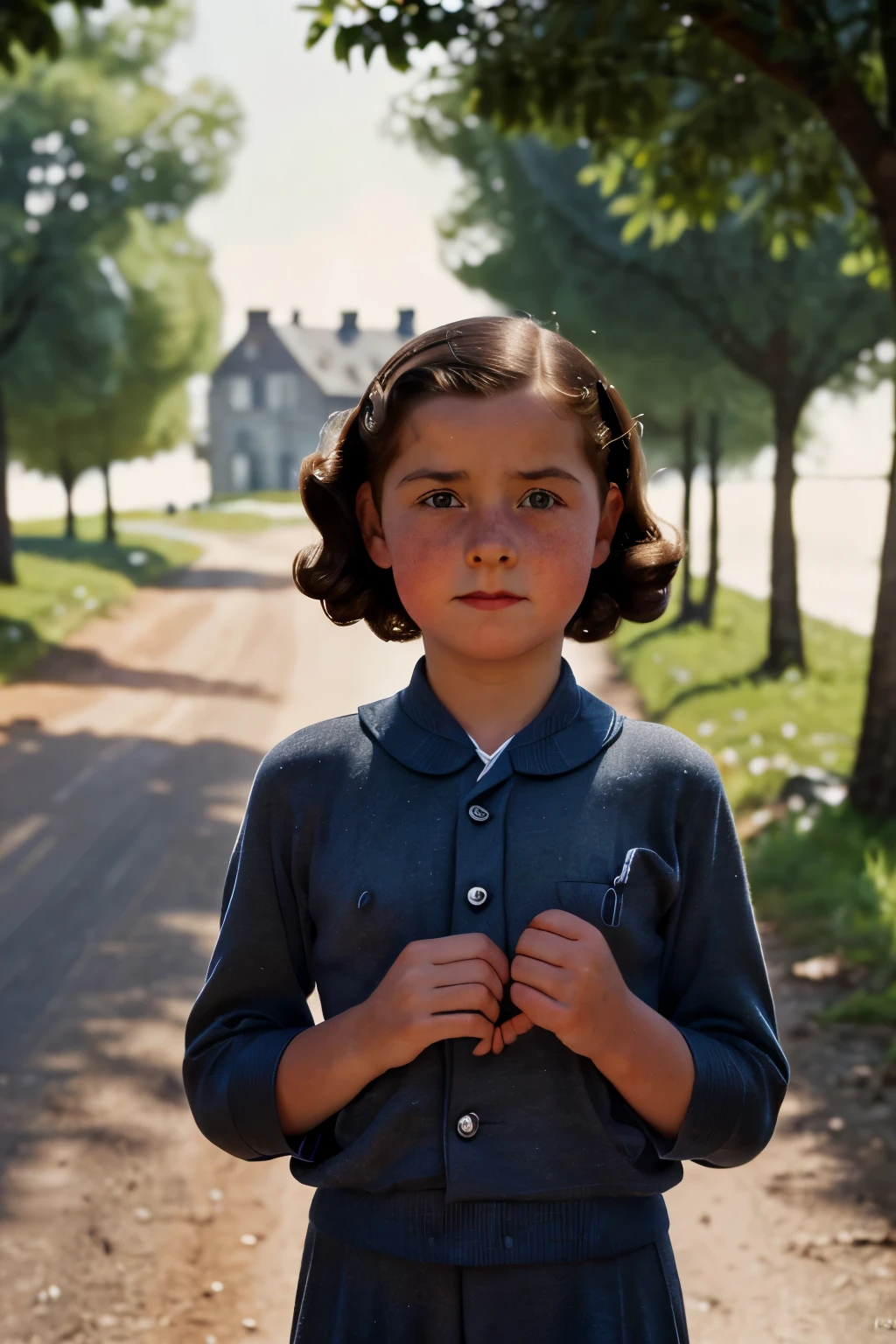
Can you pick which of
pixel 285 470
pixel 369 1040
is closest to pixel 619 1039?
pixel 369 1040

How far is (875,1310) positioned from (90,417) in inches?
1060

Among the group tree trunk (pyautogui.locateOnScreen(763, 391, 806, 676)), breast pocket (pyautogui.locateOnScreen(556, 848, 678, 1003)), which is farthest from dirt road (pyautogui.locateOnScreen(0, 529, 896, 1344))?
tree trunk (pyautogui.locateOnScreen(763, 391, 806, 676))

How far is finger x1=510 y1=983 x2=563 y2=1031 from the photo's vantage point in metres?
1.65

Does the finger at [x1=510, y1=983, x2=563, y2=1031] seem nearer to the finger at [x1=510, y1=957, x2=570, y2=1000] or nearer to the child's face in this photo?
the finger at [x1=510, y1=957, x2=570, y2=1000]

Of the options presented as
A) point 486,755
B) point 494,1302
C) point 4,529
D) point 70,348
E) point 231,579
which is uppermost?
point 70,348

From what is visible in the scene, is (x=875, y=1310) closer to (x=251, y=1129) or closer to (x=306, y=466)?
(x=251, y=1129)

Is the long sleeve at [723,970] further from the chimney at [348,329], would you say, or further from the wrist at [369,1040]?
the chimney at [348,329]

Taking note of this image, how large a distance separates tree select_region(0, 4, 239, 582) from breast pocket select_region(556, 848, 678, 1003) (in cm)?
1895

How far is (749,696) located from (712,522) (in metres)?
6.35

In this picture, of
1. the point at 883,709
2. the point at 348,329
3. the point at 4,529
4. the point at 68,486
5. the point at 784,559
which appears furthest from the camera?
the point at 348,329

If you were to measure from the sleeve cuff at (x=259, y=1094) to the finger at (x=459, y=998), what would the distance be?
0.90 feet

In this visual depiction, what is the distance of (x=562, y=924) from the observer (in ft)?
5.49

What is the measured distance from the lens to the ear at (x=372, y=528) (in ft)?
6.59

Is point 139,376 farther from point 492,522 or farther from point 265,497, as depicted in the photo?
point 492,522
